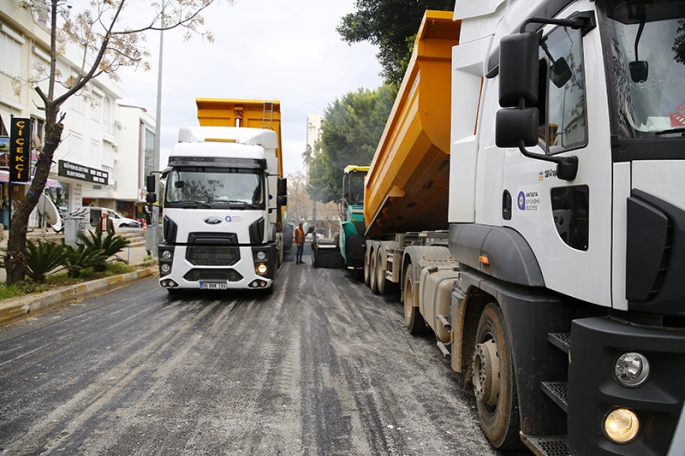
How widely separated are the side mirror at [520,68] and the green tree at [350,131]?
2691 cm

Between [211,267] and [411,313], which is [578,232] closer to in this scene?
[411,313]

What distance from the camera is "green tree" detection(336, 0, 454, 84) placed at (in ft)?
48.4

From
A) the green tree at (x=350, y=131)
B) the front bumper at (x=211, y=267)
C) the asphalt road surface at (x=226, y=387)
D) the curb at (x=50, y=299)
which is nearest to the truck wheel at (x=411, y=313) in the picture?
the asphalt road surface at (x=226, y=387)

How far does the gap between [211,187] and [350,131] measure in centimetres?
2247

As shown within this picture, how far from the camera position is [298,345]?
609 centimetres

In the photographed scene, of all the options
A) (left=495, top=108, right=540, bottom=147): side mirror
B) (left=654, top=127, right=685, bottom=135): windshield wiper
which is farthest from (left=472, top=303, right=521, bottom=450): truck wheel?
(left=654, top=127, right=685, bottom=135): windshield wiper

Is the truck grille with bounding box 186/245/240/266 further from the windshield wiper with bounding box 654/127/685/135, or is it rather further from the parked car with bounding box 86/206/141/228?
the parked car with bounding box 86/206/141/228

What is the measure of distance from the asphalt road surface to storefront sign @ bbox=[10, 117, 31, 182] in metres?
A: 5.16

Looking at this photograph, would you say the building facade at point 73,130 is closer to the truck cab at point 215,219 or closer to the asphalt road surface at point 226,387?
the truck cab at point 215,219

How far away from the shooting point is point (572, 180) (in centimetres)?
262

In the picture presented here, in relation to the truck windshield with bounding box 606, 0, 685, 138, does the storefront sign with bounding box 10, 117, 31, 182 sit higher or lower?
higher

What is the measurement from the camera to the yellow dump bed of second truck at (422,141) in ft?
18.0

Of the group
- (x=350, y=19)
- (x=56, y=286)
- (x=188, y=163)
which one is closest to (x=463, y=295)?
(x=188, y=163)

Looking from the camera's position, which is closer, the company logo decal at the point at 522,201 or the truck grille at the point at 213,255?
the company logo decal at the point at 522,201
